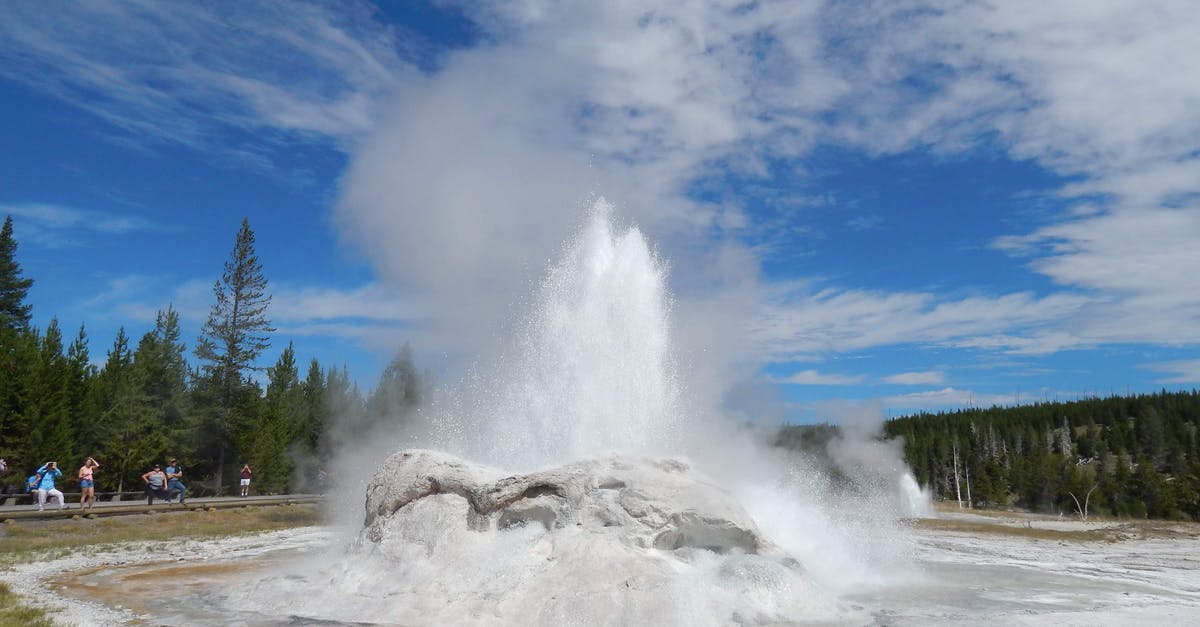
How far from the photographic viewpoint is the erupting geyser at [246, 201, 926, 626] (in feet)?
33.6

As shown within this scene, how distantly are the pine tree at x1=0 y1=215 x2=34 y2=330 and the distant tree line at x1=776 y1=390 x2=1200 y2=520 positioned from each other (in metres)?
43.8

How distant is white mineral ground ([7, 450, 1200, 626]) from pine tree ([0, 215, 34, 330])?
118 feet

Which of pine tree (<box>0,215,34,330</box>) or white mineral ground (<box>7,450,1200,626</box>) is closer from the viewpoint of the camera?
white mineral ground (<box>7,450,1200,626</box>)

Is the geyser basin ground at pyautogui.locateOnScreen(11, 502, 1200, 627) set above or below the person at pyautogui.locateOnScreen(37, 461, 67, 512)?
below

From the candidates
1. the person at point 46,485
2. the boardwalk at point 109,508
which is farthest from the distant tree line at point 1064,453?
the person at point 46,485

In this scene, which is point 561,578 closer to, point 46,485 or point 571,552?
point 571,552

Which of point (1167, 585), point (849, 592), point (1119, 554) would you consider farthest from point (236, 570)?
point (1119, 554)

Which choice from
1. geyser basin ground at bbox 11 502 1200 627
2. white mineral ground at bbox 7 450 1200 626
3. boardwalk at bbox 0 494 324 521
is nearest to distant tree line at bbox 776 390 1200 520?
geyser basin ground at bbox 11 502 1200 627

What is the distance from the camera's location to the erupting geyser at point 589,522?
33.6ft

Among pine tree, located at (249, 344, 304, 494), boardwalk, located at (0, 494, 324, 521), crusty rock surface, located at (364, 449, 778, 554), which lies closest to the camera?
crusty rock surface, located at (364, 449, 778, 554)

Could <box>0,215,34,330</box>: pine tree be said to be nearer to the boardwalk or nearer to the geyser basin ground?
the boardwalk

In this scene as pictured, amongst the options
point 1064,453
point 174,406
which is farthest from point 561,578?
point 1064,453

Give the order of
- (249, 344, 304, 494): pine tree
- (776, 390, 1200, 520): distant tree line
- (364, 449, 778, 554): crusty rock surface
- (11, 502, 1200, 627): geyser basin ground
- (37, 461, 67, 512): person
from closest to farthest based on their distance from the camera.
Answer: (11, 502, 1200, 627): geyser basin ground < (364, 449, 778, 554): crusty rock surface < (37, 461, 67, 512): person < (249, 344, 304, 494): pine tree < (776, 390, 1200, 520): distant tree line

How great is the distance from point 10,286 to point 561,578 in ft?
153
